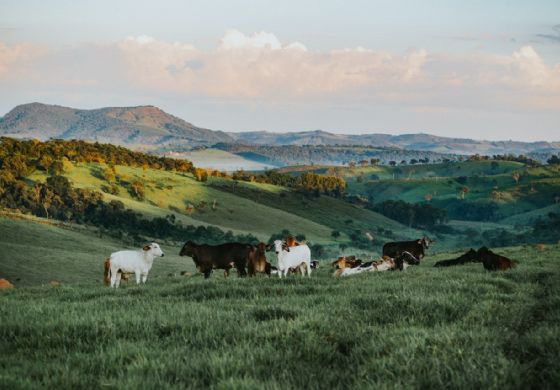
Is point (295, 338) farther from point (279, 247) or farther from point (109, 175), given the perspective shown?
point (109, 175)

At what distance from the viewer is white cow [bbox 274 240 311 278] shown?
20755 mm

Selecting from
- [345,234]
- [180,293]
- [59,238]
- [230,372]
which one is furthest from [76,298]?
[345,234]

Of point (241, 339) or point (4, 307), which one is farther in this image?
point (4, 307)

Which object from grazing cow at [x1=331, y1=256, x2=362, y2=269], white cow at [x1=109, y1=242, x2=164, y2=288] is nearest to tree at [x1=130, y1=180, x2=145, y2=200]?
grazing cow at [x1=331, y1=256, x2=362, y2=269]

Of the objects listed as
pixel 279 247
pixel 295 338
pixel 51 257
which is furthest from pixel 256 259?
pixel 51 257

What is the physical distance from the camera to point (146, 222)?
14862cm

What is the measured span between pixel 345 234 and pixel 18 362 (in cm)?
18515

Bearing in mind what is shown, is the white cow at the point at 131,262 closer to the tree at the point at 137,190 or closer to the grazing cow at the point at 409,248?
the grazing cow at the point at 409,248

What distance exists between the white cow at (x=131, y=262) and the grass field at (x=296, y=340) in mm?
7385

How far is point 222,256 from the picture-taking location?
2252cm

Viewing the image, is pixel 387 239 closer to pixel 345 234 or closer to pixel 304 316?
pixel 345 234

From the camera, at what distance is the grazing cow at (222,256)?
2233 cm

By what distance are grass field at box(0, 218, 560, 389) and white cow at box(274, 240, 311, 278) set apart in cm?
598

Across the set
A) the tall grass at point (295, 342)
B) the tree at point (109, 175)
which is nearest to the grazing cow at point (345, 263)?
the tall grass at point (295, 342)
